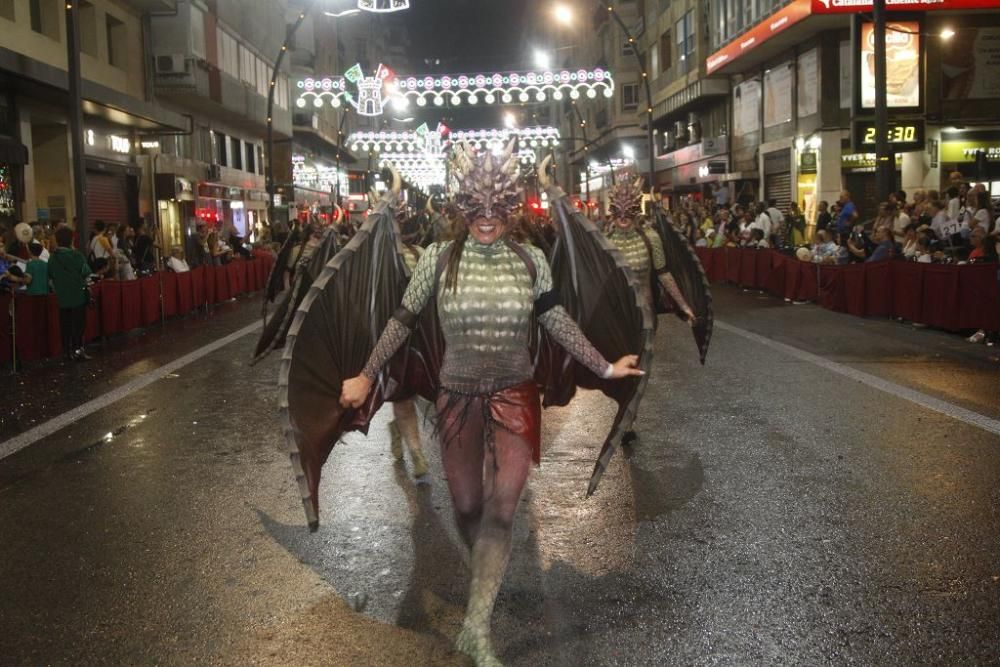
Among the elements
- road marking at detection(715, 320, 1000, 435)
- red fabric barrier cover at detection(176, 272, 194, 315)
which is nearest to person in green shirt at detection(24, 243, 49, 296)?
red fabric barrier cover at detection(176, 272, 194, 315)

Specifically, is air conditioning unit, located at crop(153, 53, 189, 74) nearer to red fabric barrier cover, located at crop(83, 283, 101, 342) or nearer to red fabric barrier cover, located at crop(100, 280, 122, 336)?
red fabric barrier cover, located at crop(100, 280, 122, 336)

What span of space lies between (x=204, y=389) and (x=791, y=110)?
80.3 ft

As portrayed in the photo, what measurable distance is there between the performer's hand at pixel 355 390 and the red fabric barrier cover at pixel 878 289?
42.7 ft

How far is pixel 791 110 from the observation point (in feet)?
102

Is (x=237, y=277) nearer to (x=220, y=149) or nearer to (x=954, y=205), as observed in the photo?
(x=954, y=205)

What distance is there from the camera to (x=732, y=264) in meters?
24.9

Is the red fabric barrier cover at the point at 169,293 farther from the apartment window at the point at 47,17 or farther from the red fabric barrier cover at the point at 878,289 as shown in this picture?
the red fabric barrier cover at the point at 878,289

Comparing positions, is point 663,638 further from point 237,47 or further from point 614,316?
point 237,47

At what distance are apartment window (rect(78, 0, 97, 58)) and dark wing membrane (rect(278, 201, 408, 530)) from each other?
2557 cm

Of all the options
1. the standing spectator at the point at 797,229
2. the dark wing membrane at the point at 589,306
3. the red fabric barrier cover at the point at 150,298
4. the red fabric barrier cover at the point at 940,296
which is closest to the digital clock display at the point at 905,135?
the standing spectator at the point at 797,229

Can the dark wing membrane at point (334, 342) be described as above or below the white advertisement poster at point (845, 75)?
below

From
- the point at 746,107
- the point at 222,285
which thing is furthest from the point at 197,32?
the point at 746,107

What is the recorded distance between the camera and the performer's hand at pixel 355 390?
4312 millimetres

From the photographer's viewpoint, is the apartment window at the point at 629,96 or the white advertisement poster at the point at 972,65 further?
the apartment window at the point at 629,96
